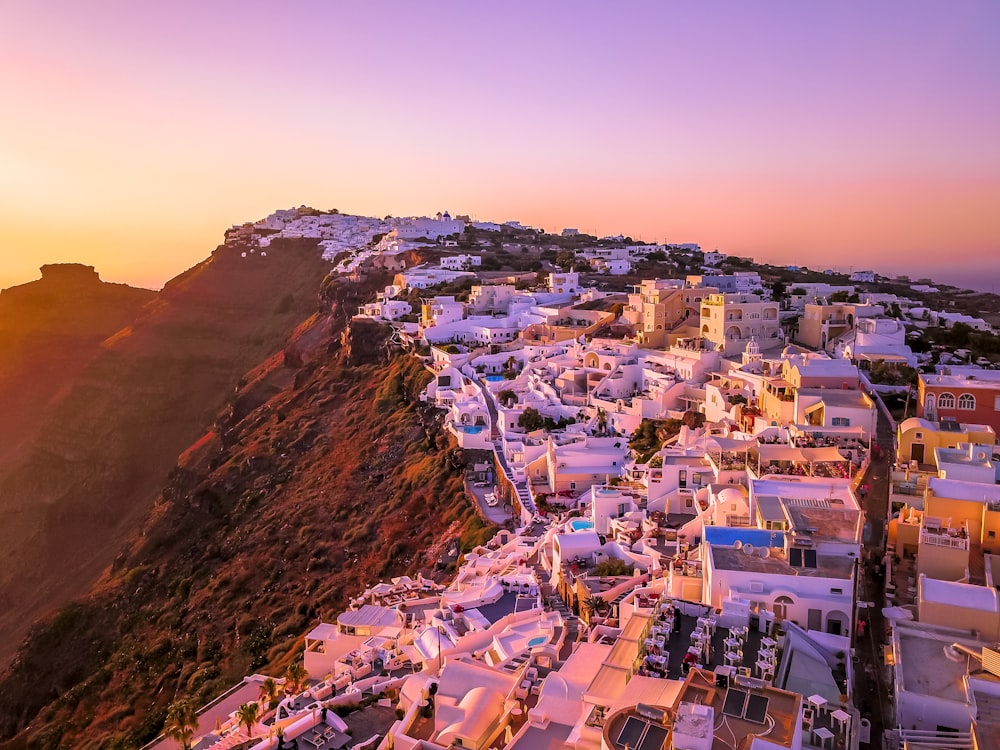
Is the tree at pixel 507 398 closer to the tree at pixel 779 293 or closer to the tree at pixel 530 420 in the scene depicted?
the tree at pixel 530 420

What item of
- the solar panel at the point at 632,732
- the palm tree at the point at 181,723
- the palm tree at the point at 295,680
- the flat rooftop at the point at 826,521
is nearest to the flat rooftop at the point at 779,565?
the flat rooftop at the point at 826,521

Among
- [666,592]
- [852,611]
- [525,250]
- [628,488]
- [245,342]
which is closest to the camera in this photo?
[852,611]

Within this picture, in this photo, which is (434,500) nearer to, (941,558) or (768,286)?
(941,558)

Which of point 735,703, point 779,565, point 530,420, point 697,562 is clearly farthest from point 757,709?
point 530,420

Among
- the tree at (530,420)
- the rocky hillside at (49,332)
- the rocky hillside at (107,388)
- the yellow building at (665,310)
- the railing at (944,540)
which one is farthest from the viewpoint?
the rocky hillside at (49,332)

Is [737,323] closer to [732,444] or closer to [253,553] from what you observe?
[732,444]

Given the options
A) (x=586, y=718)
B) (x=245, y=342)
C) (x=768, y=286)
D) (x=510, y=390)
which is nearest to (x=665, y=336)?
(x=510, y=390)

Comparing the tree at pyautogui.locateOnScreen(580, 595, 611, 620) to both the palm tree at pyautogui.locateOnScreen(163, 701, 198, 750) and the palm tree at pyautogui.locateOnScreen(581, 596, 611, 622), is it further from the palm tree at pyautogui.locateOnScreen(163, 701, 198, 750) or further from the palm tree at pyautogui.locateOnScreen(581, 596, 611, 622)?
the palm tree at pyautogui.locateOnScreen(163, 701, 198, 750)
